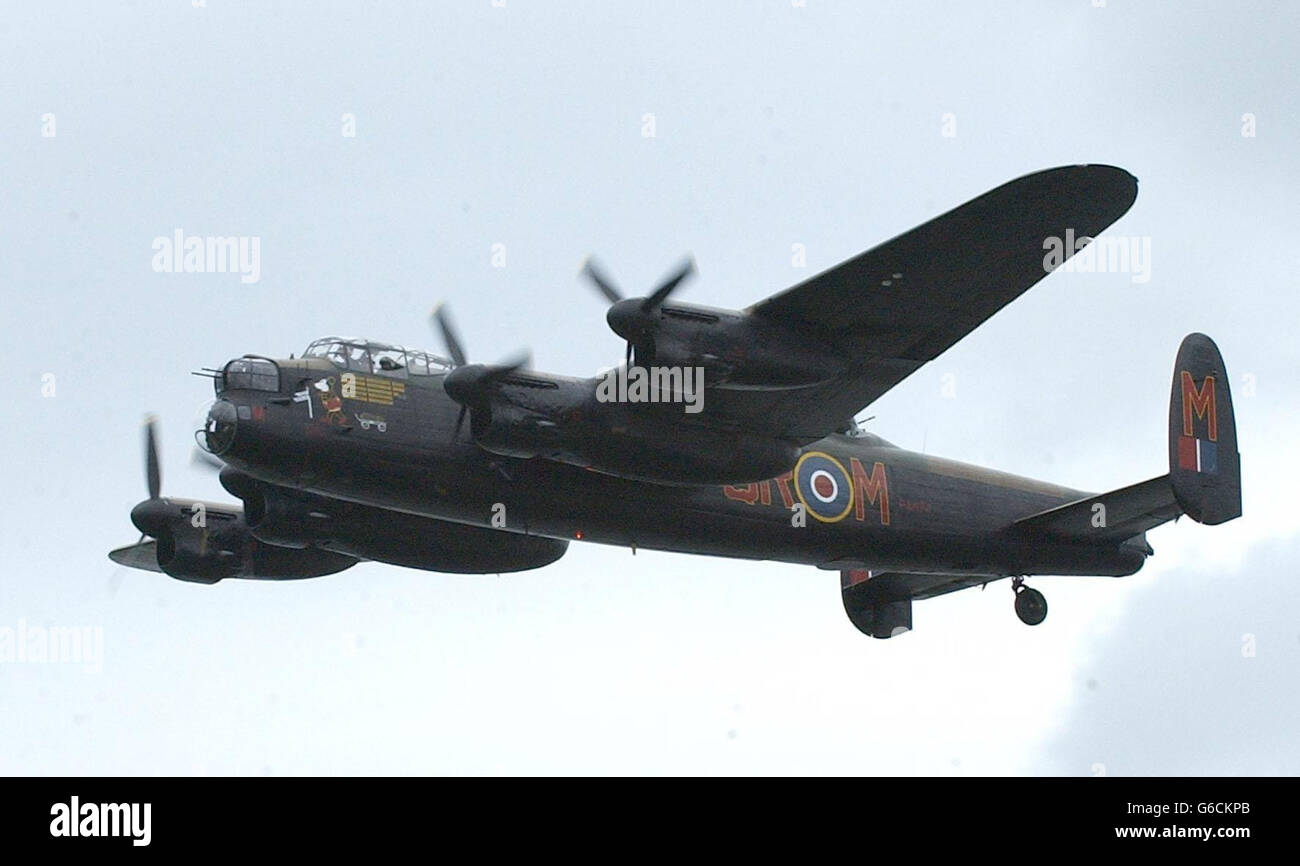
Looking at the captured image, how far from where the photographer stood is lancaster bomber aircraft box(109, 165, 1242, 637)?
21734mm

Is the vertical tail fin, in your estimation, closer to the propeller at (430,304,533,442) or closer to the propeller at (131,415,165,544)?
the propeller at (430,304,533,442)

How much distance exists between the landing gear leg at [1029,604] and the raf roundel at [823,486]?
330 cm

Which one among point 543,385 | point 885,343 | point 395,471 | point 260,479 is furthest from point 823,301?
point 260,479

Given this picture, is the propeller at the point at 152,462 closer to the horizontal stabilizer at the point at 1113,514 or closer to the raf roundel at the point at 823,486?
the raf roundel at the point at 823,486

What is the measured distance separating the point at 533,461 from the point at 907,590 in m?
8.17

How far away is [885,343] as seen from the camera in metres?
23.0

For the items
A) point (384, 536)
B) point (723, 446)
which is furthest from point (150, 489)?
point (723, 446)

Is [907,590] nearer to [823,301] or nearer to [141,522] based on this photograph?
[823,301]

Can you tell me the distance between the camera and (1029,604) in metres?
26.6

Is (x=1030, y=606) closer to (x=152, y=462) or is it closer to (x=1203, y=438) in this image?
(x=1203, y=438)

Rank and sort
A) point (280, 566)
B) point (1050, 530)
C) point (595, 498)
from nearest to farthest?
point (595, 498) < point (1050, 530) < point (280, 566)

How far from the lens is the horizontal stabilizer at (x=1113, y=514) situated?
2577 cm

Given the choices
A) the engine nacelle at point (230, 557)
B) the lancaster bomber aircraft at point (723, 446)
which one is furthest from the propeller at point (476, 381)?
the engine nacelle at point (230, 557)

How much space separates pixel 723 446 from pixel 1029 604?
235 inches
